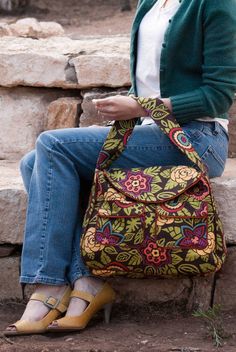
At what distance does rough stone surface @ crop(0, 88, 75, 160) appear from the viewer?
395cm

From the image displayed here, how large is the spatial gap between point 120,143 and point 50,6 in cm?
579

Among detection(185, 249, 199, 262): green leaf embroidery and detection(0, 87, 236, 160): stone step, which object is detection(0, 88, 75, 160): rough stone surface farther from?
detection(185, 249, 199, 262): green leaf embroidery

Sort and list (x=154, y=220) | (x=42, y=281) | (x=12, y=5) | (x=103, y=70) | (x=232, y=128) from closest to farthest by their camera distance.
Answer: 1. (x=154, y=220)
2. (x=42, y=281)
3. (x=232, y=128)
4. (x=103, y=70)
5. (x=12, y=5)

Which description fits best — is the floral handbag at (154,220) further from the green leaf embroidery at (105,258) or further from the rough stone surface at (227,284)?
the rough stone surface at (227,284)

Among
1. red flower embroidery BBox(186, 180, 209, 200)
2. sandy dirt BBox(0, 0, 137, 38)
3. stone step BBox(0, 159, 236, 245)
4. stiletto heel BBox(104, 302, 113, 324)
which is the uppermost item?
red flower embroidery BBox(186, 180, 209, 200)

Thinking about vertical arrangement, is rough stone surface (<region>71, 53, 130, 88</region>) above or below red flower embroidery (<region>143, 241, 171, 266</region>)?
above

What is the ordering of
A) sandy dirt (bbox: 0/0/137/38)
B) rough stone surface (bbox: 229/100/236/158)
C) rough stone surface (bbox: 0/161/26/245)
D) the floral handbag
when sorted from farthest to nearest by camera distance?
sandy dirt (bbox: 0/0/137/38)
rough stone surface (bbox: 229/100/236/158)
rough stone surface (bbox: 0/161/26/245)
the floral handbag

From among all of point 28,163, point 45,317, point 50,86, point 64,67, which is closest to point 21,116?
point 50,86

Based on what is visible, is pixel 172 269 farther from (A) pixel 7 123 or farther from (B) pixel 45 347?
(A) pixel 7 123

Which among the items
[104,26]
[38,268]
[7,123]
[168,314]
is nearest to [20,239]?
[38,268]

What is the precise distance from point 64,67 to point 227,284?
1305mm

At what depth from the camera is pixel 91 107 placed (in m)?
3.78

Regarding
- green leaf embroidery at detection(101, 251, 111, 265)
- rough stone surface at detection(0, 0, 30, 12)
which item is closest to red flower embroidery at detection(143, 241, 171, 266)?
green leaf embroidery at detection(101, 251, 111, 265)

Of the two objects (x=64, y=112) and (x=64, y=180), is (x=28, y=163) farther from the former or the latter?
(x=64, y=112)
